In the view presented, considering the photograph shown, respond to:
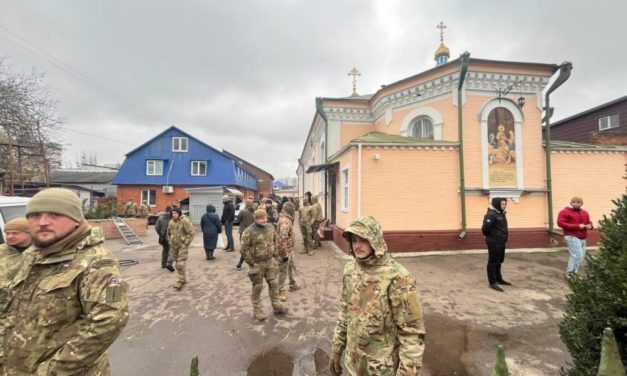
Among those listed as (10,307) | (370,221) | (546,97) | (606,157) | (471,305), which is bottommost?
(471,305)

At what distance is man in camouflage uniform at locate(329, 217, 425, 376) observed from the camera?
1626mm

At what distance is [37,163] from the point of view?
14680mm

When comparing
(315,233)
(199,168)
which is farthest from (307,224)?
(199,168)

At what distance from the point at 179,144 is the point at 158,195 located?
18.0 ft

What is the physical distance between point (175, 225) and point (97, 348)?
4699 mm

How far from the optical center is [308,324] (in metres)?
3.98

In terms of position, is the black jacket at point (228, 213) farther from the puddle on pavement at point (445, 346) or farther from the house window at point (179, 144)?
the house window at point (179, 144)

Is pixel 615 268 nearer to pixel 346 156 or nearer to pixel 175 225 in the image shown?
pixel 175 225

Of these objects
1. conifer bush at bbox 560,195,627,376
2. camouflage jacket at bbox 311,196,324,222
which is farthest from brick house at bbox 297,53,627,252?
conifer bush at bbox 560,195,627,376

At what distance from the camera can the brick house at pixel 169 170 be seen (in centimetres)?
2350

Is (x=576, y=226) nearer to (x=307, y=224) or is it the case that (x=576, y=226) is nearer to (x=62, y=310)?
(x=307, y=224)

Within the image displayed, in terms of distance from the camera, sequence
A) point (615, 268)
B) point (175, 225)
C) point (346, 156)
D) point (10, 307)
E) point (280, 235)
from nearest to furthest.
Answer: point (10, 307), point (615, 268), point (280, 235), point (175, 225), point (346, 156)

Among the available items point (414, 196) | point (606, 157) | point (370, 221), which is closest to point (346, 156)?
point (414, 196)

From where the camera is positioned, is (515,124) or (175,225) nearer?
(175,225)
